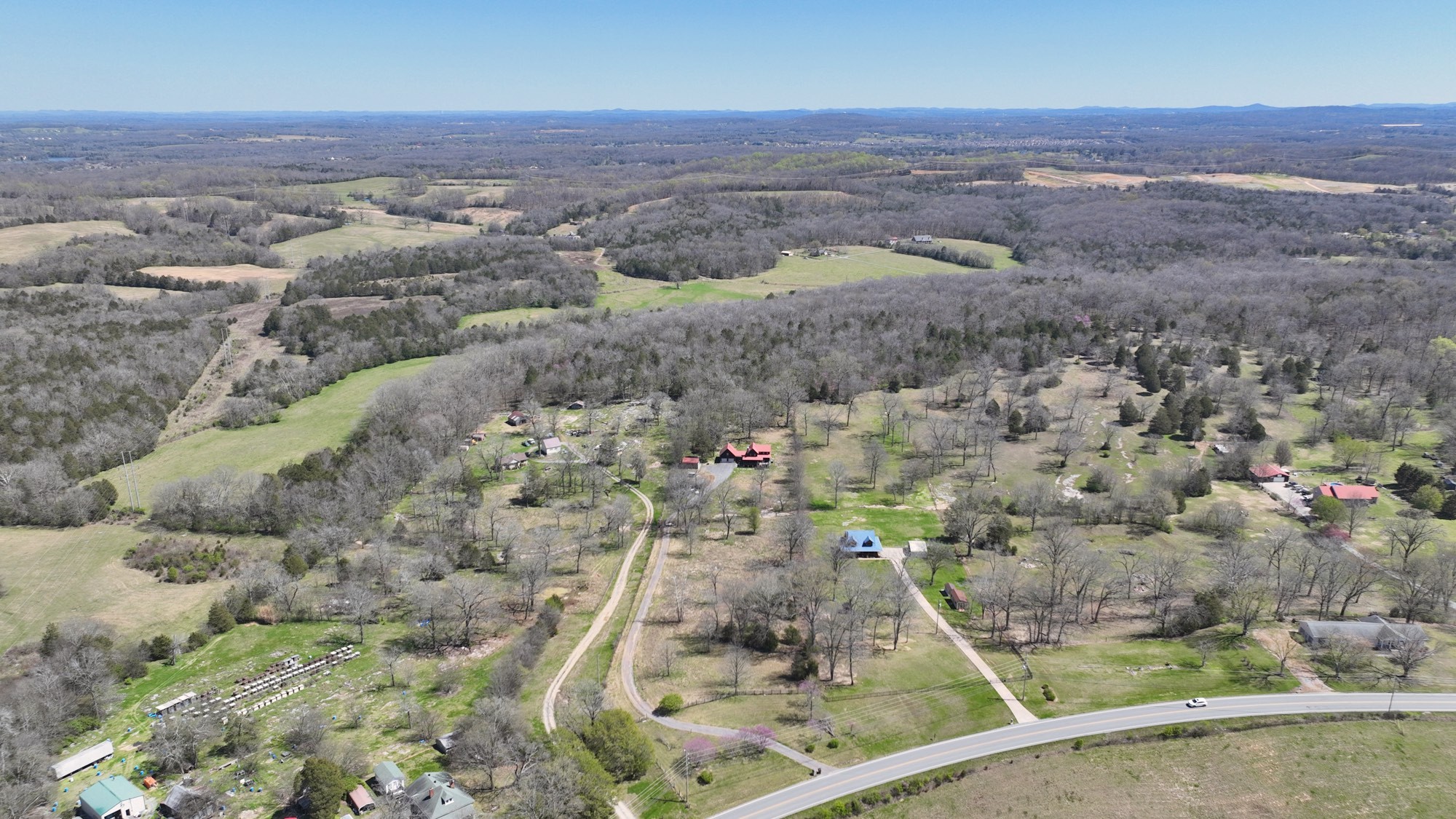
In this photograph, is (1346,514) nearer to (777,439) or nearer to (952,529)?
(952,529)

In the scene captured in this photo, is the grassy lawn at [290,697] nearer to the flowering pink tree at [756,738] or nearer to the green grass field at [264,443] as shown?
the flowering pink tree at [756,738]

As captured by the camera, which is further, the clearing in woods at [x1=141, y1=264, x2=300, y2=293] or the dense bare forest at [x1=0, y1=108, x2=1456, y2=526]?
the clearing in woods at [x1=141, y1=264, x2=300, y2=293]

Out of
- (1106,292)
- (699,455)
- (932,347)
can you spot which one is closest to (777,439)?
(699,455)

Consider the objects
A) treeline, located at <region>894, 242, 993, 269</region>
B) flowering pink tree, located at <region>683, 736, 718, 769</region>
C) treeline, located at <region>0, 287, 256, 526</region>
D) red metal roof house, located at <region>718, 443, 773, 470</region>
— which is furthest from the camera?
treeline, located at <region>894, 242, 993, 269</region>

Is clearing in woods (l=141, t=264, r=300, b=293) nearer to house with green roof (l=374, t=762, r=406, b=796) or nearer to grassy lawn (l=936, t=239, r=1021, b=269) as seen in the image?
house with green roof (l=374, t=762, r=406, b=796)

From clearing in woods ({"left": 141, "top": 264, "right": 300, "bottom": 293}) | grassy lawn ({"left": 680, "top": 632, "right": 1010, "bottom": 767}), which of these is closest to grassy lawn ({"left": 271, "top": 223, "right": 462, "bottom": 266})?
clearing in woods ({"left": 141, "top": 264, "right": 300, "bottom": 293})

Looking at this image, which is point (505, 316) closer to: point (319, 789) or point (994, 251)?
point (319, 789)
